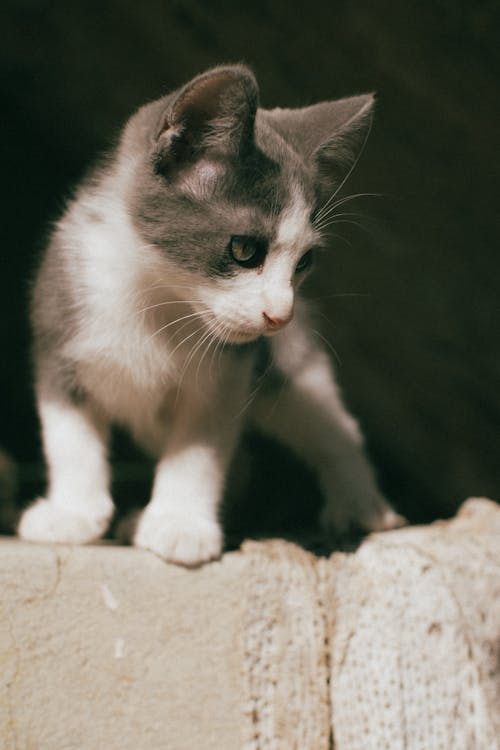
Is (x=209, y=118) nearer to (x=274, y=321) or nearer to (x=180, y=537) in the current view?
(x=274, y=321)

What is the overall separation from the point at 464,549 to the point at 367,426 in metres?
0.98

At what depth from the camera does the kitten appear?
4.62 ft

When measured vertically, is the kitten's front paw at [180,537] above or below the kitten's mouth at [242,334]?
below

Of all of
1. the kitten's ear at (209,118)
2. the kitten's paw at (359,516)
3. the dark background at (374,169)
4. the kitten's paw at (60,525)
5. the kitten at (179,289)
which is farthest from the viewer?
the kitten's paw at (359,516)

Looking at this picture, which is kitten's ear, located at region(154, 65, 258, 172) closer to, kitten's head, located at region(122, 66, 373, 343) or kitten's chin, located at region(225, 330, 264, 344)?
kitten's head, located at region(122, 66, 373, 343)

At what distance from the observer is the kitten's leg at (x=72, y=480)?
1553 mm

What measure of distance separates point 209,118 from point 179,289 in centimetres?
33

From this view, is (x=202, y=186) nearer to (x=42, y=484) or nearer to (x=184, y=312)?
(x=184, y=312)

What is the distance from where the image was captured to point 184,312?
5.30ft

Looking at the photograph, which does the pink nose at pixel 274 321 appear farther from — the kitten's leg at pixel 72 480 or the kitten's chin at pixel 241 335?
the kitten's leg at pixel 72 480

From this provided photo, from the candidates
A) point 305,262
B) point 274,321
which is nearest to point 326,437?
point 305,262

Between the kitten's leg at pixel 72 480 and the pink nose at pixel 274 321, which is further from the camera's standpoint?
the kitten's leg at pixel 72 480

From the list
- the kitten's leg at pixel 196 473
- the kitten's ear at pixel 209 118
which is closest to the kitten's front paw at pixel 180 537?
the kitten's leg at pixel 196 473

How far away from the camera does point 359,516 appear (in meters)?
1.93
